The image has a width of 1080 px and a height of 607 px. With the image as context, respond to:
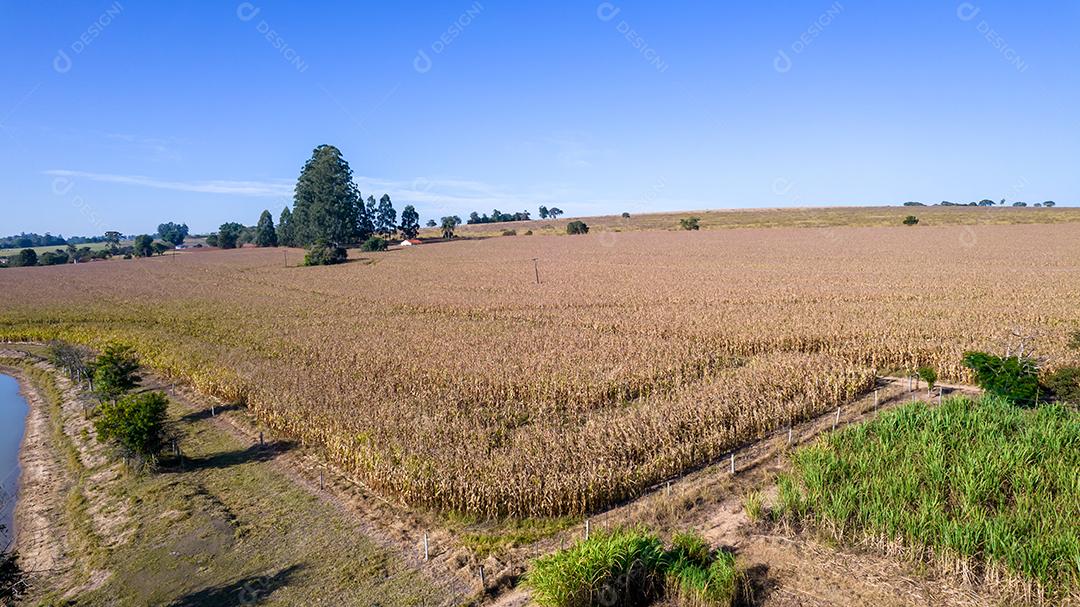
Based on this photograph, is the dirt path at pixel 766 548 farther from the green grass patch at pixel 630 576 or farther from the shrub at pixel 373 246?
the shrub at pixel 373 246

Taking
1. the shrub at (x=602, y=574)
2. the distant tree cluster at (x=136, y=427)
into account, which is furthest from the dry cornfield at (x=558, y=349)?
the distant tree cluster at (x=136, y=427)

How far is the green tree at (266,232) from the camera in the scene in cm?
11244

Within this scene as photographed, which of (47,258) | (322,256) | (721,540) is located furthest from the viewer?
(47,258)

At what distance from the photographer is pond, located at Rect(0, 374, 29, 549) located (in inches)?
460

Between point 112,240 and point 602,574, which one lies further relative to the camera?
point 112,240

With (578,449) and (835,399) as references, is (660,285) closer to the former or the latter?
(835,399)

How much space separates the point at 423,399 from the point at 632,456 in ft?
21.4

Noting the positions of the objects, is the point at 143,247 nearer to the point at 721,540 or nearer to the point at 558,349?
the point at 558,349

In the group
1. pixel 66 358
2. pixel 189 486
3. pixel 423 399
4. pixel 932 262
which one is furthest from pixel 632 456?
pixel 932 262

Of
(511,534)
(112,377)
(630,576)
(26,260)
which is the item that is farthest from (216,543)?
(26,260)

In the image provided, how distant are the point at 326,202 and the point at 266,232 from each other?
115 ft

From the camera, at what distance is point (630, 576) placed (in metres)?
7.76

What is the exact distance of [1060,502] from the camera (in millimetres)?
8555

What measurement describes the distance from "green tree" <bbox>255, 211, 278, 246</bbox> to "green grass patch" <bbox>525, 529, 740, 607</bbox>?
390 feet
